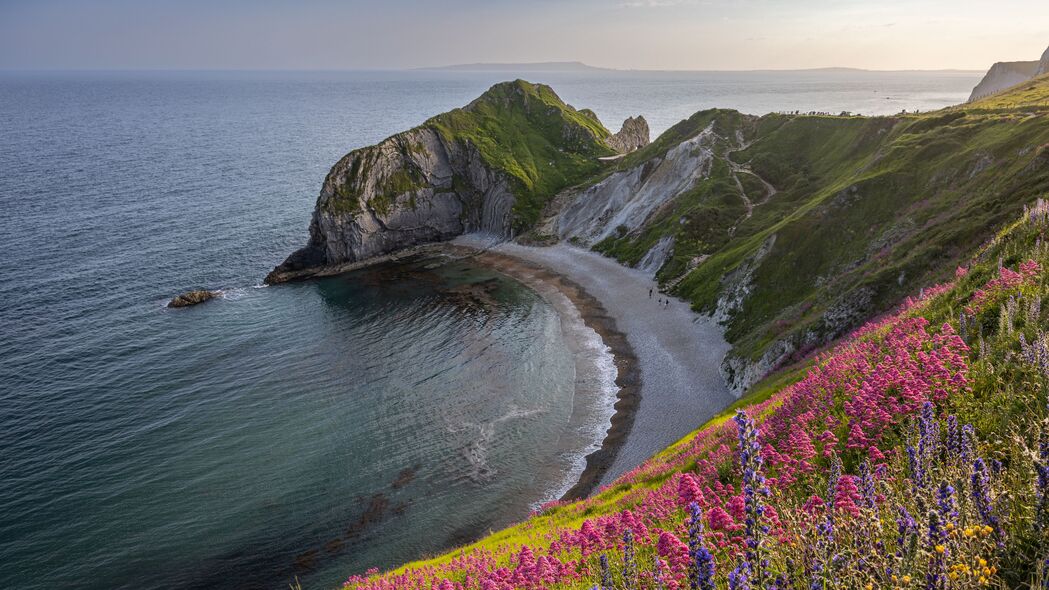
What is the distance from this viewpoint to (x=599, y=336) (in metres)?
68.8

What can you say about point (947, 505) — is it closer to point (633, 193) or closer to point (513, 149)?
point (633, 193)

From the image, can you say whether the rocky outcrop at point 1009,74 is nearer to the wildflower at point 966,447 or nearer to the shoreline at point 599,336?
the shoreline at point 599,336

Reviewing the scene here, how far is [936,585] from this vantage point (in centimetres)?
589

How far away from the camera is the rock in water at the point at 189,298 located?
80.4 metres

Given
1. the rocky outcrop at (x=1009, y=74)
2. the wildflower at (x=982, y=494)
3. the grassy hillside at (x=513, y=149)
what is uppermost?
the rocky outcrop at (x=1009, y=74)

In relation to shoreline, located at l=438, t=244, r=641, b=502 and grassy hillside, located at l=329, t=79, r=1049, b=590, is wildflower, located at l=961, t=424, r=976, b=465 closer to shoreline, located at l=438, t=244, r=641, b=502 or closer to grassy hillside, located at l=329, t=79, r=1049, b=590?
grassy hillside, located at l=329, t=79, r=1049, b=590

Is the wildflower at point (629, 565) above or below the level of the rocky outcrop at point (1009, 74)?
below

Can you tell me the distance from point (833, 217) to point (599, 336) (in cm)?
3017

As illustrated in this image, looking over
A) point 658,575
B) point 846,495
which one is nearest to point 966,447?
point 846,495

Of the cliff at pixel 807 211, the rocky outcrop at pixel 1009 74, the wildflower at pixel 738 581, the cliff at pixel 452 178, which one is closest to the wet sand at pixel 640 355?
the cliff at pixel 807 211

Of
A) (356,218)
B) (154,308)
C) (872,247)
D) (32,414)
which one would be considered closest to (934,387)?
(872,247)

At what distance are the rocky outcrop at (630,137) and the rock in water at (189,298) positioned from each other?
368 ft

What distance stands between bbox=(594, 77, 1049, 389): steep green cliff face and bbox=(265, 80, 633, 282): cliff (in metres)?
33.3

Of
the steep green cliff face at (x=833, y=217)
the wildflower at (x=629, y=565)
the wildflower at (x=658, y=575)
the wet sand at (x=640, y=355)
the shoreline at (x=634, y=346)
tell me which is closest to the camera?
the wildflower at (x=658, y=575)
